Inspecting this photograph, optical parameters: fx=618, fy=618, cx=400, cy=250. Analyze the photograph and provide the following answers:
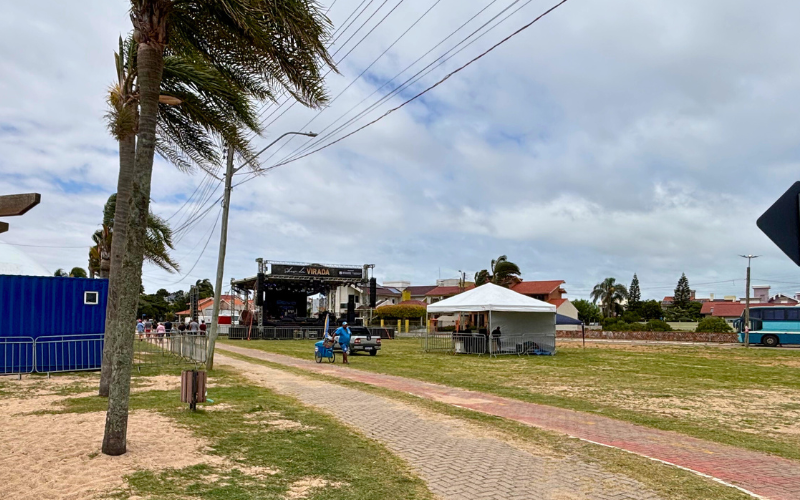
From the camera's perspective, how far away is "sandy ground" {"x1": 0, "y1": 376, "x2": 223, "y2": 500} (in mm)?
5543

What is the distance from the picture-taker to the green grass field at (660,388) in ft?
33.9

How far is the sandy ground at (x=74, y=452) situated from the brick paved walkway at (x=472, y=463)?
2.46 metres

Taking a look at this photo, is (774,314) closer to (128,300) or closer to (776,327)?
(776,327)

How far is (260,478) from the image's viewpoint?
6215 mm

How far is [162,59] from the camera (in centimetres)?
737

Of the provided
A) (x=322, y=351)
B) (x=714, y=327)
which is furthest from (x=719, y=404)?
(x=714, y=327)

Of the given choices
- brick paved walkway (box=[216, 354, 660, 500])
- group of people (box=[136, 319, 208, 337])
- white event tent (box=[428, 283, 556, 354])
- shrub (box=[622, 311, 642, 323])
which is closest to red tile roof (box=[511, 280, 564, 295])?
shrub (box=[622, 311, 642, 323])

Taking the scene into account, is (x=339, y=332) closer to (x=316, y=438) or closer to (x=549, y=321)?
(x=549, y=321)

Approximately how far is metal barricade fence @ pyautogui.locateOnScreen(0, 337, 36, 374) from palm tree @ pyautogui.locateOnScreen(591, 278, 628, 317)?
9366cm

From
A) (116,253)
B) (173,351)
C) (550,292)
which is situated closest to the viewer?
(116,253)

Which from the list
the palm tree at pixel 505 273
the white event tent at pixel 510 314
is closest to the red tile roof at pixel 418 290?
the palm tree at pixel 505 273

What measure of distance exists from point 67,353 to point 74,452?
36.3 ft

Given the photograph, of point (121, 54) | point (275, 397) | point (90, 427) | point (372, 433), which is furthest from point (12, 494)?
point (121, 54)

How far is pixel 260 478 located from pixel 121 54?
9755 millimetres
